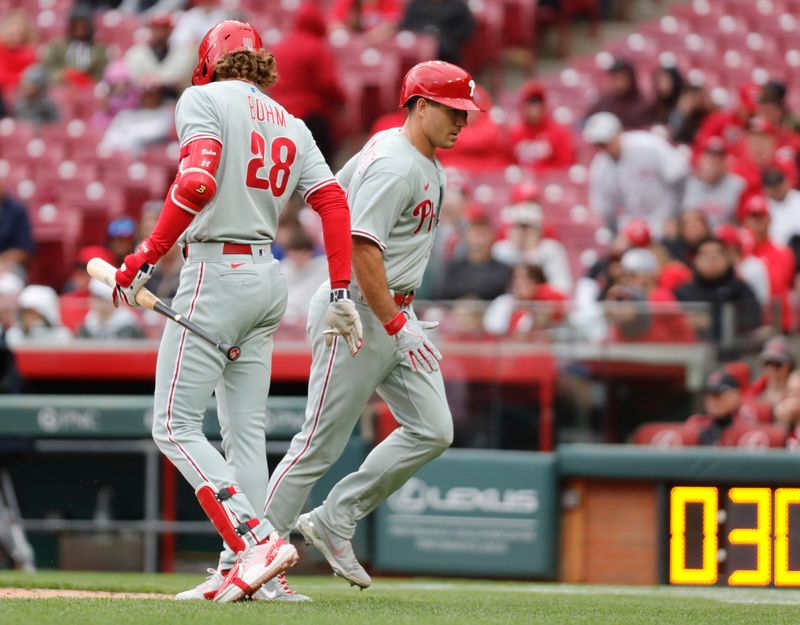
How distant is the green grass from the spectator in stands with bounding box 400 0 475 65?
287 inches

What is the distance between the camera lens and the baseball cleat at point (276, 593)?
18.2ft

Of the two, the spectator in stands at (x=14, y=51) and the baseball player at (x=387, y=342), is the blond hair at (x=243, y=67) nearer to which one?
the baseball player at (x=387, y=342)

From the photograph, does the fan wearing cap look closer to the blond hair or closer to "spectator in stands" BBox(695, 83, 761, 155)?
"spectator in stands" BBox(695, 83, 761, 155)

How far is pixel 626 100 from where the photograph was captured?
13.2 metres

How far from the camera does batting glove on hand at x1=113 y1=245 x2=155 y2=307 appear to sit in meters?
5.32

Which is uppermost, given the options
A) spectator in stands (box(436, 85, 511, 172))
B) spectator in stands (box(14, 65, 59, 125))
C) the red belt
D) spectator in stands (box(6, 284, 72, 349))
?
spectator in stands (box(14, 65, 59, 125))

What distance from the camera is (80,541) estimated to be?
997cm

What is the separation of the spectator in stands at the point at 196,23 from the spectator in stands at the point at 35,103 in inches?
49.2

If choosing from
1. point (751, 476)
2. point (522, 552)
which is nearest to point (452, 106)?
point (751, 476)

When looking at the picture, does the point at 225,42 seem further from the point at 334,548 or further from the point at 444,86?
the point at 334,548

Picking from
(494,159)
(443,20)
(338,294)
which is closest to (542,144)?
(494,159)

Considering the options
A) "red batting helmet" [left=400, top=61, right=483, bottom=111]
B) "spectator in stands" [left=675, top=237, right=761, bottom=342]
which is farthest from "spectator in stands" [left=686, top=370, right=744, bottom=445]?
"red batting helmet" [left=400, top=61, right=483, bottom=111]

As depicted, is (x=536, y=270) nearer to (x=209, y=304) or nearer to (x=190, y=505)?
(x=190, y=505)

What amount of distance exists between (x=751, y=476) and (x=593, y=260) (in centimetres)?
378
